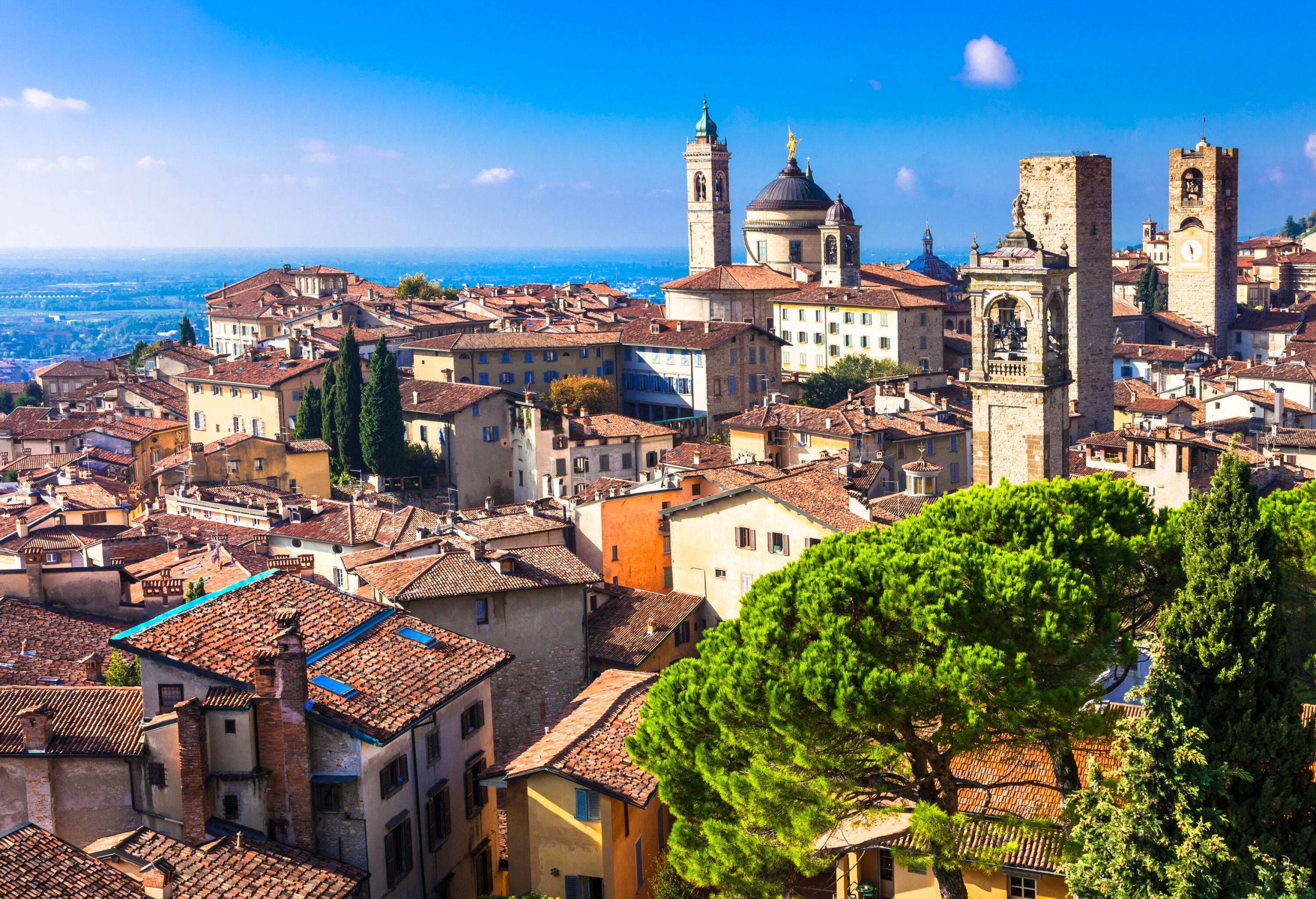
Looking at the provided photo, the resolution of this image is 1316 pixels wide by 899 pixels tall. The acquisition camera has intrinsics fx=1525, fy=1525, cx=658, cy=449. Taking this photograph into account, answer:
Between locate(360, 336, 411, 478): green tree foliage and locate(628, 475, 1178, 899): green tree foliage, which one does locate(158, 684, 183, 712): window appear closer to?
locate(628, 475, 1178, 899): green tree foliage

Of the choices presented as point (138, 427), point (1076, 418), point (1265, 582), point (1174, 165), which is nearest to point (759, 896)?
point (1265, 582)

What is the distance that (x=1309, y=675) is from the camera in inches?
755

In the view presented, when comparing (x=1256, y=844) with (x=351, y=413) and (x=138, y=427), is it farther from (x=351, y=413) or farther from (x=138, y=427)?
(x=138, y=427)

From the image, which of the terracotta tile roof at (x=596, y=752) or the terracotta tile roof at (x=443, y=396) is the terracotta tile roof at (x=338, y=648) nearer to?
the terracotta tile roof at (x=596, y=752)

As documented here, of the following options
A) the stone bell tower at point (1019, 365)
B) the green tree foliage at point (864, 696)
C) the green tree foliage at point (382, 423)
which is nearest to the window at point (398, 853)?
the green tree foliage at point (864, 696)

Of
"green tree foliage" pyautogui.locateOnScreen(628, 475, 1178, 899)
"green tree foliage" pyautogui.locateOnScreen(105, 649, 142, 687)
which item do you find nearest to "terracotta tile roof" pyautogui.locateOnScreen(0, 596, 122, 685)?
"green tree foliage" pyautogui.locateOnScreen(105, 649, 142, 687)

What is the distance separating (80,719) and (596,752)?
6.69 m

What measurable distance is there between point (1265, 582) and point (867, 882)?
20.7 feet

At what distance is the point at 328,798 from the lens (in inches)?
747

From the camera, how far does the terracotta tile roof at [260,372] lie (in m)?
60.0

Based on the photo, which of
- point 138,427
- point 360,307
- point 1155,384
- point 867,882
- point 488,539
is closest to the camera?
A: point 867,882

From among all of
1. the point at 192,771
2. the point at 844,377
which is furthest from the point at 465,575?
the point at 844,377

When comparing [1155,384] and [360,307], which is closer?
[1155,384]

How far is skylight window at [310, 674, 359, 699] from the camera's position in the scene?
19.8 m
